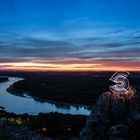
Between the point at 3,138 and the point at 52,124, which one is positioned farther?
the point at 52,124

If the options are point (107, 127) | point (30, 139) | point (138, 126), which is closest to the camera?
point (30, 139)

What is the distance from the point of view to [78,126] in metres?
46.2

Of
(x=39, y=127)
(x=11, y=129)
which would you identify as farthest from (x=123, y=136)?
(x=39, y=127)

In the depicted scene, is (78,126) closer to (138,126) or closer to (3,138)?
(138,126)

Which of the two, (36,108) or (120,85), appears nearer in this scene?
(120,85)

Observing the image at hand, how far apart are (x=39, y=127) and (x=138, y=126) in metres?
20.1

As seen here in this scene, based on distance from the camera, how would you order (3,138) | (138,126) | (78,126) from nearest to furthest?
(3,138)
(138,126)
(78,126)

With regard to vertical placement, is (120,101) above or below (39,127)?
above

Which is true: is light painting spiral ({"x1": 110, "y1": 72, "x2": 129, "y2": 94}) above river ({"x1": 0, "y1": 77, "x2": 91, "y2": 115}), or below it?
above

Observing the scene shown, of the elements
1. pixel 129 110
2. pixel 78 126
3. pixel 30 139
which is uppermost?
pixel 129 110

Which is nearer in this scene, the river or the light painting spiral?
the light painting spiral

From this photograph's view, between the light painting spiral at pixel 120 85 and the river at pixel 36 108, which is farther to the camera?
the river at pixel 36 108

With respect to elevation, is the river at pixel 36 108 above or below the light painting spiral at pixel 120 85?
below

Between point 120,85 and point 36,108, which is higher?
point 120,85
